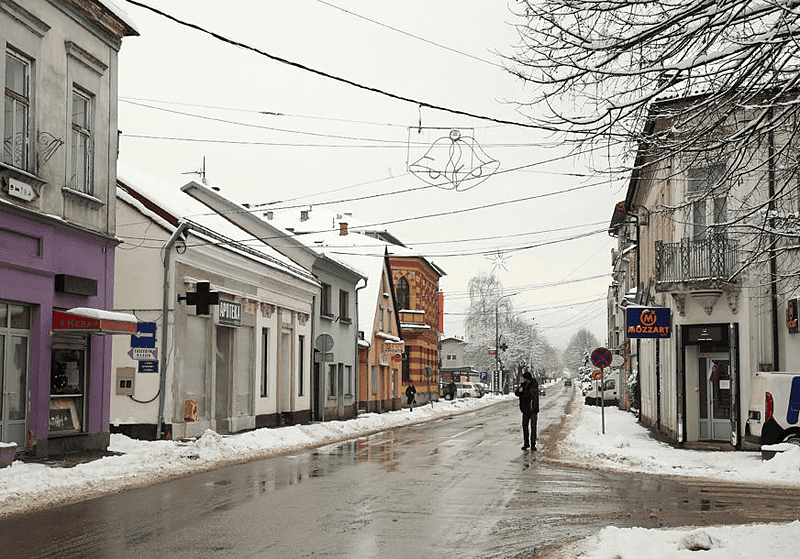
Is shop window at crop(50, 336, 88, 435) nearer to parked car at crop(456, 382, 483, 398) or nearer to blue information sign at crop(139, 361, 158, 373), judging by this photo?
blue information sign at crop(139, 361, 158, 373)

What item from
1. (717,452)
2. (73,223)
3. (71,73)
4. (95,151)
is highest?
(71,73)

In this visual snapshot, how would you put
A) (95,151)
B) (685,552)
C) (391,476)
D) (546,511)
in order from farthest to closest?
(95,151) → (391,476) → (546,511) → (685,552)

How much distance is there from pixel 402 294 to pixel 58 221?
50.7 m

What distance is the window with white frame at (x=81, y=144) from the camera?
1844cm

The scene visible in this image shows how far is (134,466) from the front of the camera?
1620 cm

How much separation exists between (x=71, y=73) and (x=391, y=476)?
32.6ft

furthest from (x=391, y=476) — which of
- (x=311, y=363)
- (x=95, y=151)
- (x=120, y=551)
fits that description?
(x=311, y=363)

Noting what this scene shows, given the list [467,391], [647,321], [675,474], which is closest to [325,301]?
[647,321]

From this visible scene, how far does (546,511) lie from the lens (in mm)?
11531

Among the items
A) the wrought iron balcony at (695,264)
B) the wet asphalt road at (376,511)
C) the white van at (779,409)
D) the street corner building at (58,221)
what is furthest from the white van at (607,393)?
the street corner building at (58,221)

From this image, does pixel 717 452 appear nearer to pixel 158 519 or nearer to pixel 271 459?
pixel 271 459

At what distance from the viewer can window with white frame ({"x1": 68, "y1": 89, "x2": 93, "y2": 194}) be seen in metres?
18.4

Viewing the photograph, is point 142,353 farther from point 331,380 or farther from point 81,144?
point 331,380

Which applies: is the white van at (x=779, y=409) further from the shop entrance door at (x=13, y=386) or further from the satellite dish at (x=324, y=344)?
the satellite dish at (x=324, y=344)
